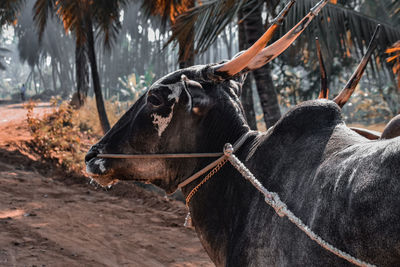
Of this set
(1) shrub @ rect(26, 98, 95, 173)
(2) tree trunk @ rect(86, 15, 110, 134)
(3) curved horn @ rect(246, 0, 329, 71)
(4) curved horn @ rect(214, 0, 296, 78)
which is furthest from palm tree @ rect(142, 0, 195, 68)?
(3) curved horn @ rect(246, 0, 329, 71)

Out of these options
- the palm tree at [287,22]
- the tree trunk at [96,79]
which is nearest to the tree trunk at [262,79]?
the palm tree at [287,22]

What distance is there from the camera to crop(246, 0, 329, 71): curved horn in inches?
91.4

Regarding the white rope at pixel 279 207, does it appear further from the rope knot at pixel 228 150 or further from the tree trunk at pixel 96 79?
the tree trunk at pixel 96 79

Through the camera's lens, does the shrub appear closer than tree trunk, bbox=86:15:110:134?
Yes

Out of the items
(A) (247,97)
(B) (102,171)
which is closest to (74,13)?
(A) (247,97)

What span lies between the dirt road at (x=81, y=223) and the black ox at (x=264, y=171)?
2251mm

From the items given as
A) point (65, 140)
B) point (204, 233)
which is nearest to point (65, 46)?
point (65, 140)

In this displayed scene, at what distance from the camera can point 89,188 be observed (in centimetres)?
850

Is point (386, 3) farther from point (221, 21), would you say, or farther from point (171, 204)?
point (171, 204)

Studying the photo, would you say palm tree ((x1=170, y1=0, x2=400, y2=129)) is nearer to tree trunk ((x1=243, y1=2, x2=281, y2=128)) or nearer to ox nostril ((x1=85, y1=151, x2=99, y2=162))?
tree trunk ((x1=243, y1=2, x2=281, y2=128))

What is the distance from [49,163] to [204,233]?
7.48 m

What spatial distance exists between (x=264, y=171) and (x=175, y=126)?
0.74 metres

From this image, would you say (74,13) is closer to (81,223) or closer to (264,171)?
(81,223)

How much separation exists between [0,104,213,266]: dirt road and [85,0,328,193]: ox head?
214cm
